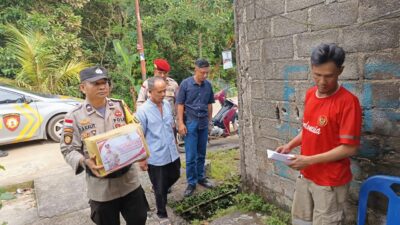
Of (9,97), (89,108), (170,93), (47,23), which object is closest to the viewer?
(89,108)

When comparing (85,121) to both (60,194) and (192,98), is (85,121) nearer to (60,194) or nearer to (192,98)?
(192,98)

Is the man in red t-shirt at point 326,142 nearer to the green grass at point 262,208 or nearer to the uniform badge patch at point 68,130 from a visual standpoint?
the green grass at point 262,208

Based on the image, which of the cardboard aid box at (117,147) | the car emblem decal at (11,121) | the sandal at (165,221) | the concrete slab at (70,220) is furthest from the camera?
the car emblem decal at (11,121)

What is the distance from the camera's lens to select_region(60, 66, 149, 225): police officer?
7.95 ft

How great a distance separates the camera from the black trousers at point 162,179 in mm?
3490

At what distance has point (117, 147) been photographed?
2.30 metres

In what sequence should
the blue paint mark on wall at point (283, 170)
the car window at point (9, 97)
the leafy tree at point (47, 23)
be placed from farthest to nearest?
1. the leafy tree at point (47, 23)
2. the car window at point (9, 97)
3. the blue paint mark on wall at point (283, 170)

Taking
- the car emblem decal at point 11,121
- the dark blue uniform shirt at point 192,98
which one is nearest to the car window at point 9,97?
the car emblem decal at point 11,121

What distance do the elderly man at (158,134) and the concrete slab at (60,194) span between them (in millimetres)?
1284

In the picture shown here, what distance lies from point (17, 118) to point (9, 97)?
0.50 metres

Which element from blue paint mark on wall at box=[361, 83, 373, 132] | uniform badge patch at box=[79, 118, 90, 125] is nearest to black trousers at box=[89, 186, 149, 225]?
uniform badge patch at box=[79, 118, 90, 125]

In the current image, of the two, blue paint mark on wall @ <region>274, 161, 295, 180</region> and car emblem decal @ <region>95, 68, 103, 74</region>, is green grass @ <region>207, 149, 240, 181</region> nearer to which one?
blue paint mark on wall @ <region>274, 161, 295, 180</region>

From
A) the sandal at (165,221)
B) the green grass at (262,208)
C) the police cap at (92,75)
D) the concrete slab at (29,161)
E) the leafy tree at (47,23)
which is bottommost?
the concrete slab at (29,161)

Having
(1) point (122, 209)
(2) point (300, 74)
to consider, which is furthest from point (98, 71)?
(2) point (300, 74)
